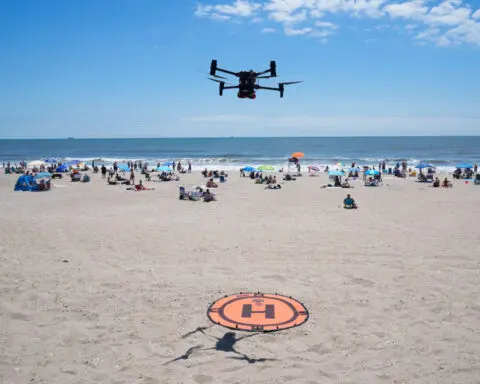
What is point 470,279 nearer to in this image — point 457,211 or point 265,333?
point 265,333

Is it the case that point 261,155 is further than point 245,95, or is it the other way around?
point 261,155

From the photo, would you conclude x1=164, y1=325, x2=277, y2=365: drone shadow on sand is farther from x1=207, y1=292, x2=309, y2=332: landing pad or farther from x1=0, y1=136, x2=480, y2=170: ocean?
x1=0, y1=136, x2=480, y2=170: ocean

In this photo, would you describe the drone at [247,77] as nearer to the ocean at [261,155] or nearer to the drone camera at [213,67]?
the drone camera at [213,67]

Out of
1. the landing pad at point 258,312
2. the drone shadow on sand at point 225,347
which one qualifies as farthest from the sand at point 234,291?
the landing pad at point 258,312

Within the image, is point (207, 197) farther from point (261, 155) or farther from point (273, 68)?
point (261, 155)

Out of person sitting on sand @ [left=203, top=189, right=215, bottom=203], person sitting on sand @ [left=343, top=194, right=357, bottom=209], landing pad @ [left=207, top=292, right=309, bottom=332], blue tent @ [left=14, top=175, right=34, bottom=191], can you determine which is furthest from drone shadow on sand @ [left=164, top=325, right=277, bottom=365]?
blue tent @ [left=14, top=175, right=34, bottom=191]

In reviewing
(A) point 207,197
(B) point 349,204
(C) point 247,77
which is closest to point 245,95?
(C) point 247,77
